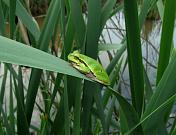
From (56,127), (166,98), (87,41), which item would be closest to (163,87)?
(166,98)

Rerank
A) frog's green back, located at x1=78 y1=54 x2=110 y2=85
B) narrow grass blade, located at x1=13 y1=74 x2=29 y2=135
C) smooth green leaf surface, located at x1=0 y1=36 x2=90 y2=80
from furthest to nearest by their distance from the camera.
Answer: narrow grass blade, located at x1=13 y1=74 x2=29 y2=135, frog's green back, located at x1=78 y1=54 x2=110 y2=85, smooth green leaf surface, located at x1=0 y1=36 x2=90 y2=80

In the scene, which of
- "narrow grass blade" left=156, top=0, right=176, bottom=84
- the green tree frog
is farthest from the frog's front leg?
"narrow grass blade" left=156, top=0, right=176, bottom=84

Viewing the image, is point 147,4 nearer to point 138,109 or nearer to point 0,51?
point 138,109

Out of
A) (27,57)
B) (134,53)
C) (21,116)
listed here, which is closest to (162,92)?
(134,53)

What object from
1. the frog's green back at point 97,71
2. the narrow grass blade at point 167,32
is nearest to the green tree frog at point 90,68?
the frog's green back at point 97,71

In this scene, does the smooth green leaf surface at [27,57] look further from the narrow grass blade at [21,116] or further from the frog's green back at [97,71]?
the narrow grass blade at [21,116]

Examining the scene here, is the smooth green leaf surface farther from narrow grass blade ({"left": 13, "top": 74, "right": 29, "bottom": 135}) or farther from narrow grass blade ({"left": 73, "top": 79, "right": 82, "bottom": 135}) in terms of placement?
narrow grass blade ({"left": 13, "top": 74, "right": 29, "bottom": 135})
